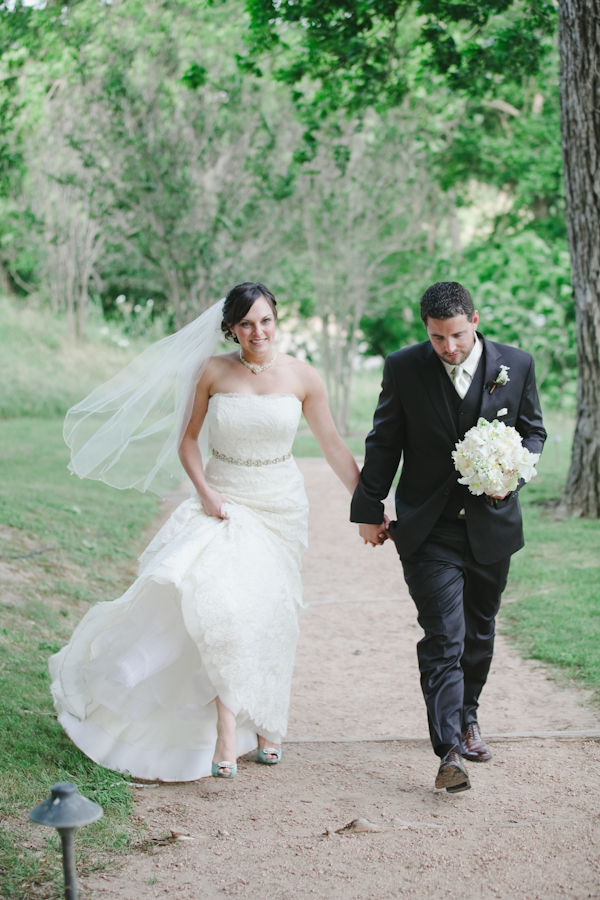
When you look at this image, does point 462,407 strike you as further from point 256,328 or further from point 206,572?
point 206,572

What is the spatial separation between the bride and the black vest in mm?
749

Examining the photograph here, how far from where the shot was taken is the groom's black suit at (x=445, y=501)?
3.87 m

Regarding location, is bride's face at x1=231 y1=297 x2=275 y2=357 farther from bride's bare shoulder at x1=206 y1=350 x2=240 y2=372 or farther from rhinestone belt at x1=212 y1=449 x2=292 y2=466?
rhinestone belt at x1=212 y1=449 x2=292 y2=466

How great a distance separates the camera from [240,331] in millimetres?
4379

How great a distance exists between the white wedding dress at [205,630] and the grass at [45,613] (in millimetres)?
259

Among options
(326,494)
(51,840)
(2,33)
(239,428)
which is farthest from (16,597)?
(326,494)

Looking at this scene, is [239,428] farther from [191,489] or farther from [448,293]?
[448,293]

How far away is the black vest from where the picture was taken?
3932 mm

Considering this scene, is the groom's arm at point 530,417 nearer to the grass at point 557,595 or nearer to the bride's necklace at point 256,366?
the bride's necklace at point 256,366

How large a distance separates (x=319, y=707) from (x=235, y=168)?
468 inches

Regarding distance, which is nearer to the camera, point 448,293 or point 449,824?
point 449,824

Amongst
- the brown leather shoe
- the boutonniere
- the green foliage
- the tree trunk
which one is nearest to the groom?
the boutonniere

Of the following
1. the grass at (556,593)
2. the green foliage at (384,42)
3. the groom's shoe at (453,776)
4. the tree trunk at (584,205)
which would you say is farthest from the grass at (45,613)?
the green foliage at (384,42)

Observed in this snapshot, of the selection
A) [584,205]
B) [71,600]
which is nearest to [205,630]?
[71,600]
